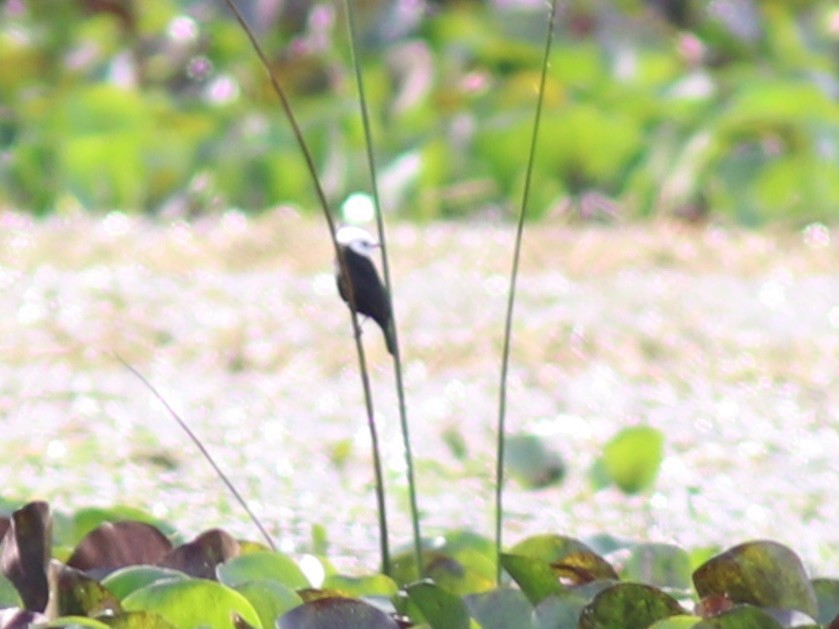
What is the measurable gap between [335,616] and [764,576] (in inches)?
12.3

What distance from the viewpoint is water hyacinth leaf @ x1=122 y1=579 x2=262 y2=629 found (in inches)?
46.3

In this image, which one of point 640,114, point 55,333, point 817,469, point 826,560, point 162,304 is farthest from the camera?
point 640,114

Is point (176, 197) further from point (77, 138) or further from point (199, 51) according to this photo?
point (199, 51)

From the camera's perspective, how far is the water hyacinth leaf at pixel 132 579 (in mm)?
1240

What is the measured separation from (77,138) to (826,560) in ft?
9.32

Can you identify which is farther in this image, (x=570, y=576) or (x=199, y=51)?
(x=199, y=51)

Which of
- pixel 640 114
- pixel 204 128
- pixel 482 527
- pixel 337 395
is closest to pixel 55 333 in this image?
pixel 337 395

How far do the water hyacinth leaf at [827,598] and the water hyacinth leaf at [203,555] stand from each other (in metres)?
0.41

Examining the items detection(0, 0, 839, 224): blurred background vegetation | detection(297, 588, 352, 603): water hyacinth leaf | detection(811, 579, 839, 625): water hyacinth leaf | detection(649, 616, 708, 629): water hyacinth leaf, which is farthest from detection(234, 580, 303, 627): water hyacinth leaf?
detection(0, 0, 839, 224): blurred background vegetation

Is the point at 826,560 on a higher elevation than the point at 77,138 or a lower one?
lower

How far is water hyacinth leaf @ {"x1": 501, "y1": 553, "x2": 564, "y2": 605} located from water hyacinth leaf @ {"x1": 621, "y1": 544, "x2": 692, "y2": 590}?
0.17 meters

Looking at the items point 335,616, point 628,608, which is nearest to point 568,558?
point 628,608

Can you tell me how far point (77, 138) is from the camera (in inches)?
170

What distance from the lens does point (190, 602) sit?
1.18 meters
